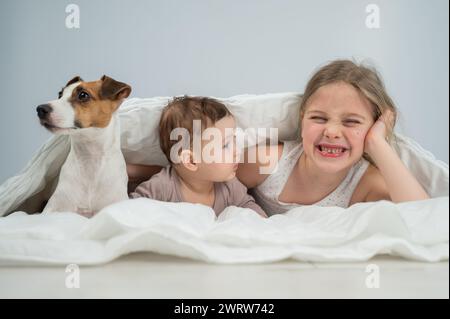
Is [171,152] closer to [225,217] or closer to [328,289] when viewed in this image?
[225,217]

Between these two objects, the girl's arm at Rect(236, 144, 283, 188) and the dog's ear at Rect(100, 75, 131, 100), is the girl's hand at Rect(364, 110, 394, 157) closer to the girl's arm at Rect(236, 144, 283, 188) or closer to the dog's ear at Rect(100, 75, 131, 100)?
the girl's arm at Rect(236, 144, 283, 188)

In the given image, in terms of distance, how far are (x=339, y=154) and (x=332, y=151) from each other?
0.06 ft

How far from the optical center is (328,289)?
0.67m

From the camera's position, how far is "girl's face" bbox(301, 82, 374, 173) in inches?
48.4

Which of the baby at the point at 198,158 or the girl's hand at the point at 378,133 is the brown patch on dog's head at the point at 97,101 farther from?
the girl's hand at the point at 378,133

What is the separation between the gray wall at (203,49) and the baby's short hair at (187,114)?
75 cm

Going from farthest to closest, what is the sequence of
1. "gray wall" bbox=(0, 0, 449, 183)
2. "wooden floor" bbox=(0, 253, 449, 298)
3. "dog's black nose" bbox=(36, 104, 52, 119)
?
"gray wall" bbox=(0, 0, 449, 183)
"dog's black nose" bbox=(36, 104, 52, 119)
"wooden floor" bbox=(0, 253, 449, 298)

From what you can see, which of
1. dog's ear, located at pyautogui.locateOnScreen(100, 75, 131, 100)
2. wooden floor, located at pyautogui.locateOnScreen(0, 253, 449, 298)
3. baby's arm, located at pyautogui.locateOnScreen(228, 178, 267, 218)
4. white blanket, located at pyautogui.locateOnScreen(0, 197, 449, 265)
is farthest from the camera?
baby's arm, located at pyautogui.locateOnScreen(228, 178, 267, 218)

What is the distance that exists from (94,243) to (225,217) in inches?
13.3

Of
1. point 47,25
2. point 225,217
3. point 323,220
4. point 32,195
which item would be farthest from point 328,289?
point 47,25

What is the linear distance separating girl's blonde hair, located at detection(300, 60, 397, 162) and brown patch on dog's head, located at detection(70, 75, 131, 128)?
49 centimetres

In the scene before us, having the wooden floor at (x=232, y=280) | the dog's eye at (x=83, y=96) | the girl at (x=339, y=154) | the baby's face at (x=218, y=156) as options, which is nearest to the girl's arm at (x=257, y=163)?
the girl at (x=339, y=154)

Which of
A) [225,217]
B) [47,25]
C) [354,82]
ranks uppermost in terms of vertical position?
[47,25]

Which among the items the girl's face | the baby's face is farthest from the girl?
the baby's face
